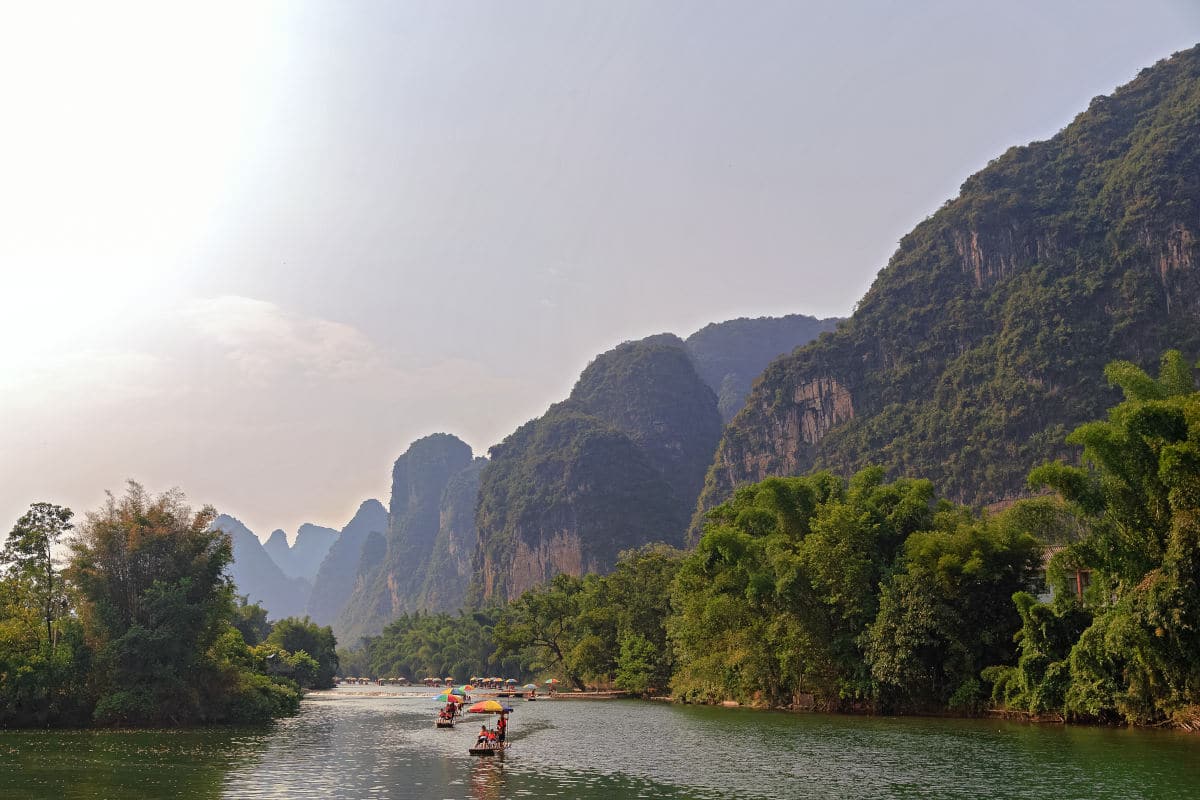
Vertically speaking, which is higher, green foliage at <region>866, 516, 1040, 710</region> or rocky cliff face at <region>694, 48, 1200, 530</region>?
rocky cliff face at <region>694, 48, 1200, 530</region>

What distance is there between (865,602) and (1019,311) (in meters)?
90.3

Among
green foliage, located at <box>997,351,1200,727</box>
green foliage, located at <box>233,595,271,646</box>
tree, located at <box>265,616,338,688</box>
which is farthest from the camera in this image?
tree, located at <box>265,616,338,688</box>

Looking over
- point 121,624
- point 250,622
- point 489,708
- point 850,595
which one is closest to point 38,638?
point 121,624

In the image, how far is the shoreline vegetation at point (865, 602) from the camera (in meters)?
32.1

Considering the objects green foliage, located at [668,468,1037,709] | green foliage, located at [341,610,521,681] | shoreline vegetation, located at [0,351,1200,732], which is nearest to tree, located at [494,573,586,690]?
green foliage, located at [341,610,521,681]

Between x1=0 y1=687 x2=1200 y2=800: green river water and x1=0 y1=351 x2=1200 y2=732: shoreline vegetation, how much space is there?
2.51 meters

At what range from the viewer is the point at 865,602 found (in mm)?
46469

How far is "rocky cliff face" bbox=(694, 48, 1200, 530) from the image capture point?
11269cm

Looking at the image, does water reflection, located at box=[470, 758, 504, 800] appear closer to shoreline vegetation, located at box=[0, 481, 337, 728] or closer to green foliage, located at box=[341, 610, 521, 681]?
shoreline vegetation, located at box=[0, 481, 337, 728]

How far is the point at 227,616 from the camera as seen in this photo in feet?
162

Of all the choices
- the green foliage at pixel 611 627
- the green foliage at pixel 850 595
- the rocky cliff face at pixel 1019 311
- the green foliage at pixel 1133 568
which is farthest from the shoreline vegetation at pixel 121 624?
the rocky cliff face at pixel 1019 311

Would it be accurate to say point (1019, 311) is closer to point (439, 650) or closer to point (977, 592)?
point (977, 592)

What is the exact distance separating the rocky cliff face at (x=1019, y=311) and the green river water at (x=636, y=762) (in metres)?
84.7

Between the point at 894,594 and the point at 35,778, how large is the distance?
1374 inches
